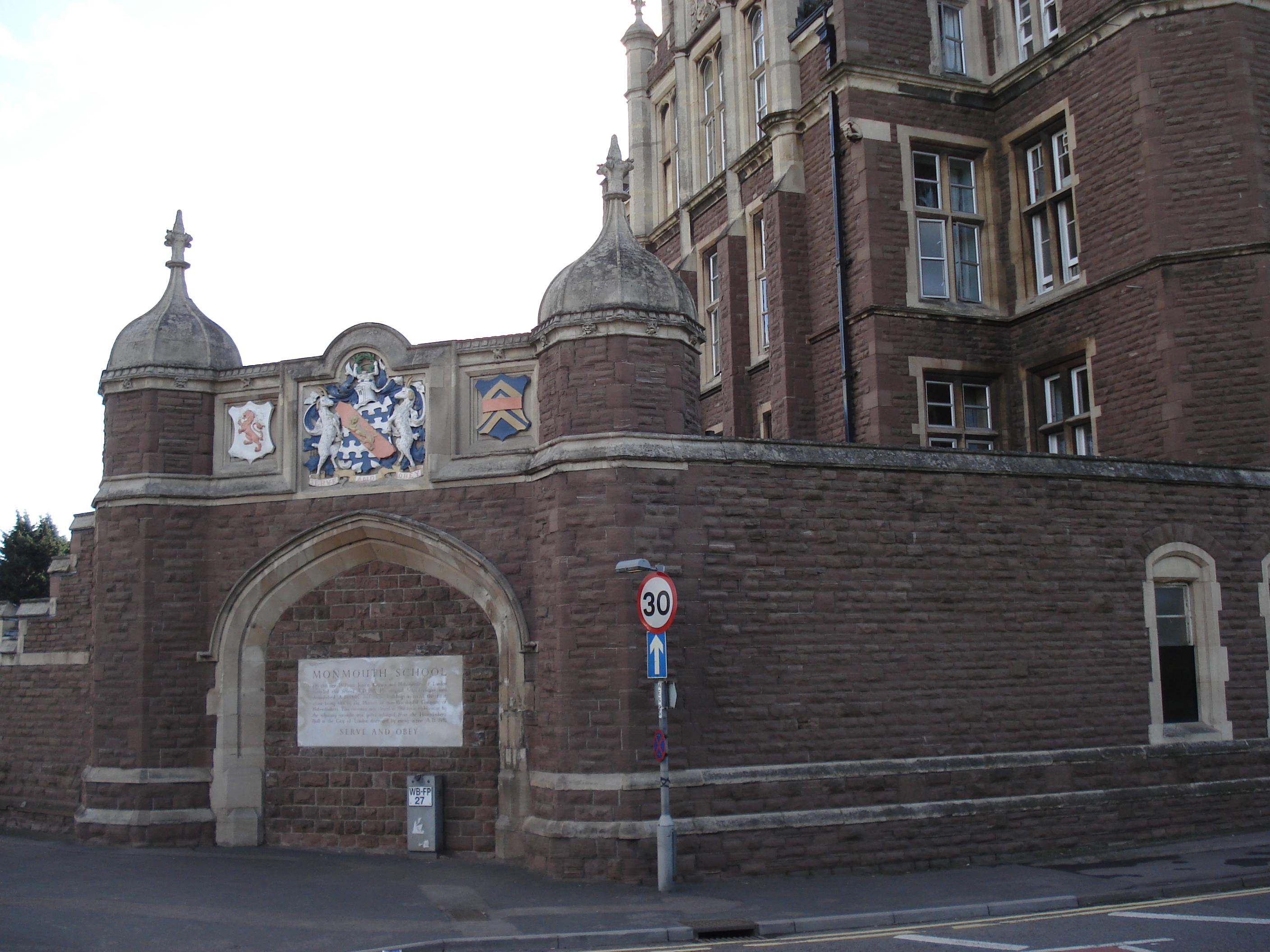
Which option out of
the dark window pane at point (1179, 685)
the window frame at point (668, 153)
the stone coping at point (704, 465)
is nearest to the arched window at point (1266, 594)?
the stone coping at point (704, 465)

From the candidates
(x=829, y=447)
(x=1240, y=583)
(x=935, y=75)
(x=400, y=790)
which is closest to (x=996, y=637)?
(x=829, y=447)

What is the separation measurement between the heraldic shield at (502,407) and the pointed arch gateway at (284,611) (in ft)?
4.03

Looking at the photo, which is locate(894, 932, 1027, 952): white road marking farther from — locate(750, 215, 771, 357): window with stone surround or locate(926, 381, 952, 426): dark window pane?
locate(750, 215, 771, 357): window with stone surround

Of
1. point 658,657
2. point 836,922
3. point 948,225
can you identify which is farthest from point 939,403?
point 836,922

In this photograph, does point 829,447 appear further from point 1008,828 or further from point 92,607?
point 92,607

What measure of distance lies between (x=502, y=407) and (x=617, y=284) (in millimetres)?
1888

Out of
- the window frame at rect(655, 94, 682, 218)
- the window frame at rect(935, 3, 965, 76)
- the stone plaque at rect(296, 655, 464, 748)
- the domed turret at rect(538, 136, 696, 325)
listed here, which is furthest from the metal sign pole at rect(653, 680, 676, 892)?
the window frame at rect(655, 94, 682, 218)

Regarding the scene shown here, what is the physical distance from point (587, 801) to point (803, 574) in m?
3.07

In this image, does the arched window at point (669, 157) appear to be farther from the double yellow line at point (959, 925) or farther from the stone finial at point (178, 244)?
the double yellow line at point (959, 925)

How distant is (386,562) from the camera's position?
12984 millimetres

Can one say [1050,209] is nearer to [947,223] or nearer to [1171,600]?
[947,223]

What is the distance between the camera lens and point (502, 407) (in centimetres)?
1252

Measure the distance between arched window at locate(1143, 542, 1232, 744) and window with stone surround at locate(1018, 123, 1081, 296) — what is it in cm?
554

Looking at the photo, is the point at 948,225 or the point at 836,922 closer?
the point at 836,922
